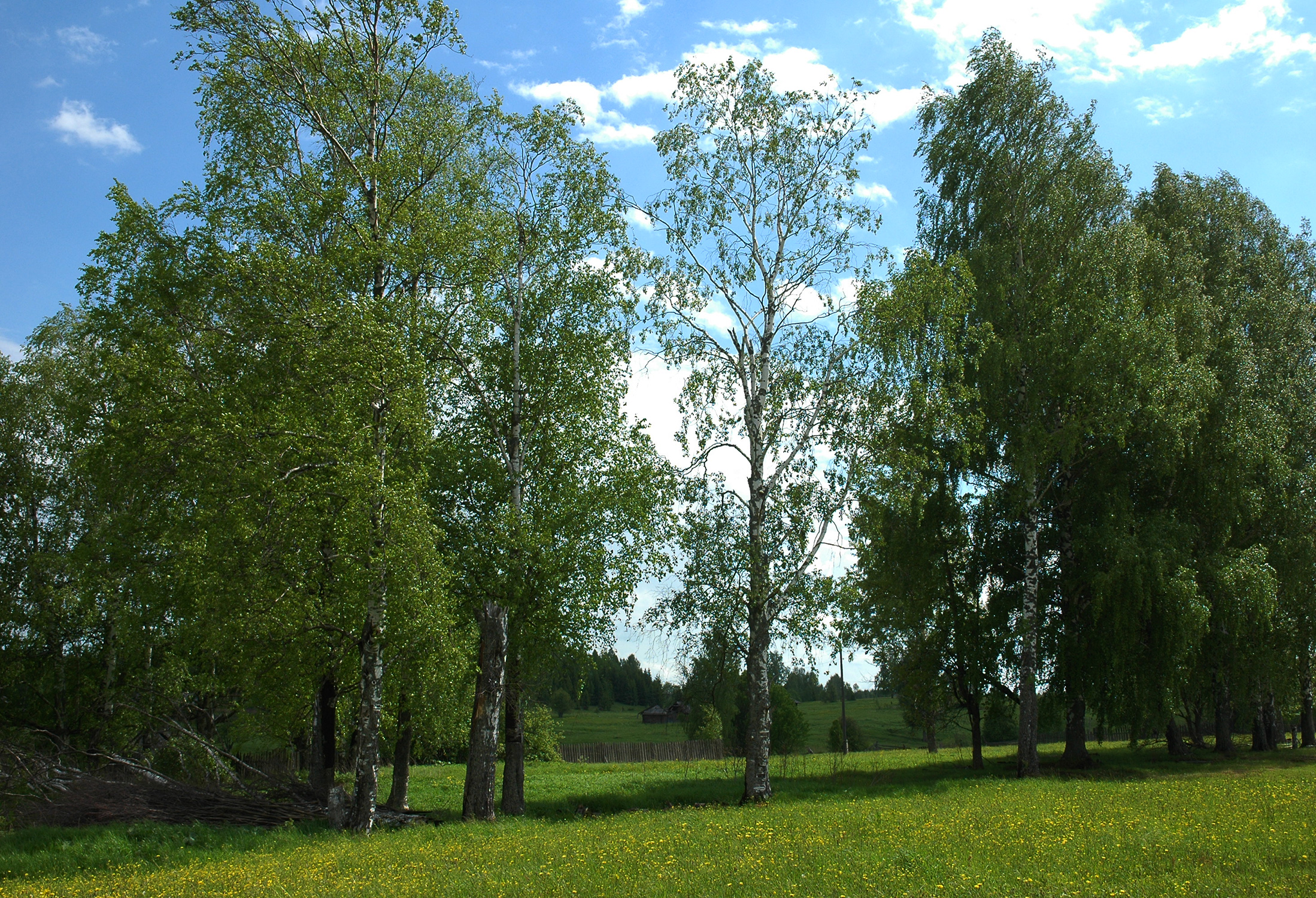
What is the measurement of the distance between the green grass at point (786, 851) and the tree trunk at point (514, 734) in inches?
55.6

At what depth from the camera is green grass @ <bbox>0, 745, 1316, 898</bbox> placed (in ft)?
31.4

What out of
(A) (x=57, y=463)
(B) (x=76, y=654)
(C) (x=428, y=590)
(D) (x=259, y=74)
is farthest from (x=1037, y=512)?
(A) (x=57, y=463)

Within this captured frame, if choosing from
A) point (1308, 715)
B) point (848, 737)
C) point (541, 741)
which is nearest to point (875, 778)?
point (1308, 715)

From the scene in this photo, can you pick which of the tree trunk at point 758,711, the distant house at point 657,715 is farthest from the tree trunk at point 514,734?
the distant house at point 657,715

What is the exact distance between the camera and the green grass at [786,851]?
957 cm

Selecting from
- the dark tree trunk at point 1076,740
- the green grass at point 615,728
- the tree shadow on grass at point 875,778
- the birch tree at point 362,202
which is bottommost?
the green grass at point 615,728

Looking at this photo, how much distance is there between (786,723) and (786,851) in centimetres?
6179

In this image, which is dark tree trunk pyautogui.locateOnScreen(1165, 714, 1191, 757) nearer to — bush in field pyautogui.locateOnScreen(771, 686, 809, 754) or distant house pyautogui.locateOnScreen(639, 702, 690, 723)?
bush in field pyautogui.locateOnScreen(771, 686, 809, 754)

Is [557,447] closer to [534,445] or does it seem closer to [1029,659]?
[534,445]

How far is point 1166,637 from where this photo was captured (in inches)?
918

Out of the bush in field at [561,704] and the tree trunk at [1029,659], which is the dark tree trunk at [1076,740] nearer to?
the tree trunk at [1029,659]

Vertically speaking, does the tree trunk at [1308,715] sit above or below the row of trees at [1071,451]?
below

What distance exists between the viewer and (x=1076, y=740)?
27.0 meters

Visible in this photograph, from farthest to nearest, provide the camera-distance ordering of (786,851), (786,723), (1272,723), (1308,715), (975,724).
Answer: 1. (786,723)
2. (1272,723)
3. (1308,715)
4. (975,724)
5. (786,851)
